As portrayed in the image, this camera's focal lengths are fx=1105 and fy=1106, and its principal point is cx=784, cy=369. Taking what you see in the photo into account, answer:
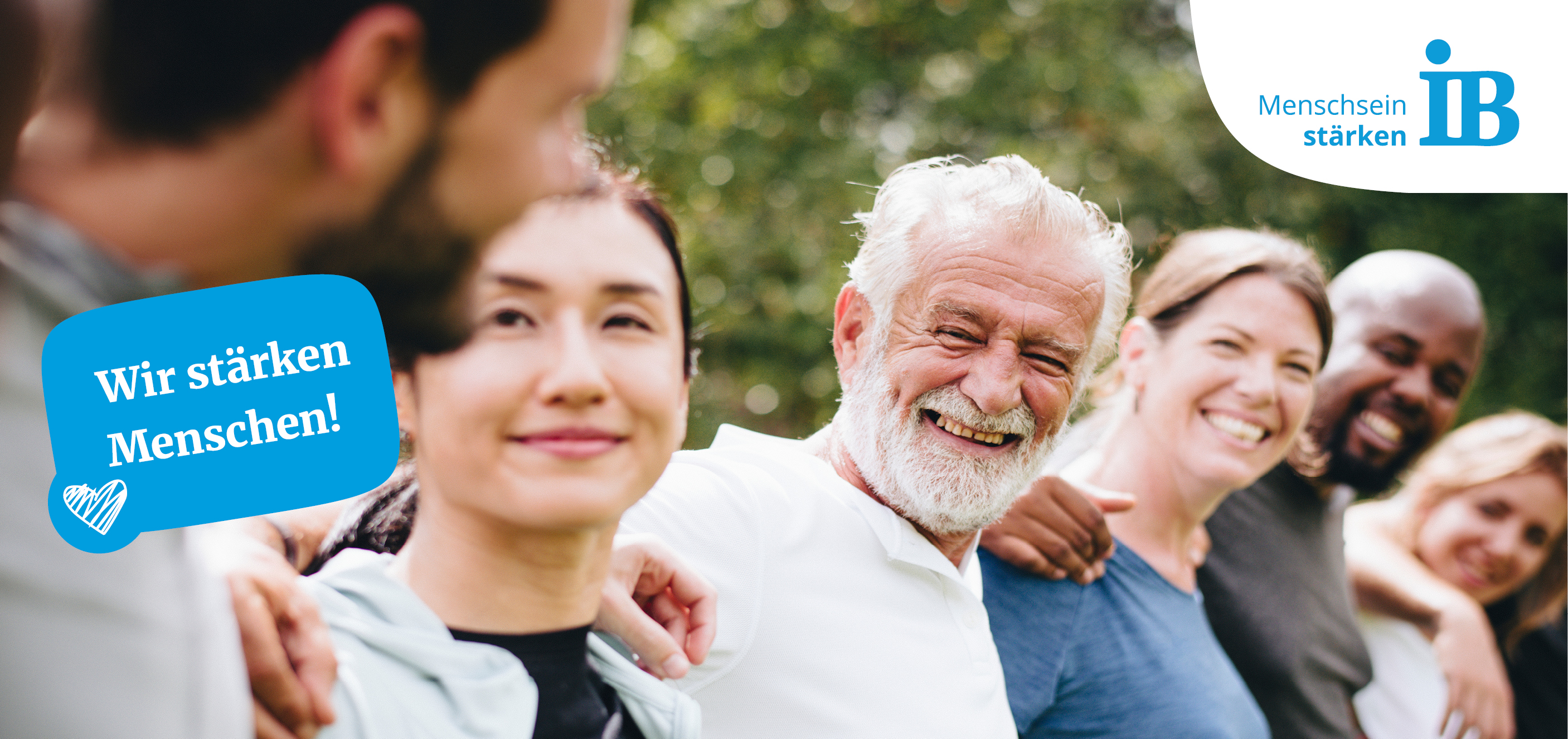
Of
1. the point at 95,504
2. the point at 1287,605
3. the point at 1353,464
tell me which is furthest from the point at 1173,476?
the point at 95,504

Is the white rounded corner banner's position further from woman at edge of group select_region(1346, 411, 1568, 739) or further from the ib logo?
woman at edge of group select_region(1346, 411, 1568, 739)

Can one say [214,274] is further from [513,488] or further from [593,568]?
[593,568]

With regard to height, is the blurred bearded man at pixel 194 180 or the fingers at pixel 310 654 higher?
the blurred bearded man at pixel 194 180

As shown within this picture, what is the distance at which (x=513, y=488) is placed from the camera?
1.04 m

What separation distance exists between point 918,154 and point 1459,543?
11.0 ft

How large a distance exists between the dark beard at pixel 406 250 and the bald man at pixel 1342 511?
77.8 inches

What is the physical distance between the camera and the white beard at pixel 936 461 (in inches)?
62.7

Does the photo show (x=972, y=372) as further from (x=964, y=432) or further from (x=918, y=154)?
(x=918, y=154)

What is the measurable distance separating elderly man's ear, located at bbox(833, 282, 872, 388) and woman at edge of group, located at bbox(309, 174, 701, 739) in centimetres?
64

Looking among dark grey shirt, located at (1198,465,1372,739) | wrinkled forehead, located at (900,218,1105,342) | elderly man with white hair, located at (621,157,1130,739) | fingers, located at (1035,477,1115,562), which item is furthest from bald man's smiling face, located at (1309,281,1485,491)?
wrinkled forehead, located at (900,218,1105,342)

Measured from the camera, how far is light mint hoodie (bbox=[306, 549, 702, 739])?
1.00 meters

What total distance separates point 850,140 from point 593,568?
452 centimetres

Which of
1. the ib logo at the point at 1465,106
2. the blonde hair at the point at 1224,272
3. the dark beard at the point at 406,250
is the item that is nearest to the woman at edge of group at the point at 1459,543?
the blonde hair at the point at 1224,272

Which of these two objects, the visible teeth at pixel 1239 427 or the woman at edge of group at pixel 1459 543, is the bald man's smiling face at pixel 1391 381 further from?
the visible teeth at pixel 1239 427
